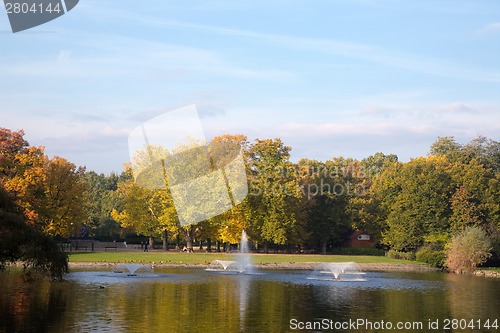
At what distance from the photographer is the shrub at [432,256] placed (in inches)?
3137

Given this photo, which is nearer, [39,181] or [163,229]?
[39,181]

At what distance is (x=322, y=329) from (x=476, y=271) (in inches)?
1958

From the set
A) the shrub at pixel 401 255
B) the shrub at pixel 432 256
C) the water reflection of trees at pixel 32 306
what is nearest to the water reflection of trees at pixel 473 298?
the shrub at pixel 432 256

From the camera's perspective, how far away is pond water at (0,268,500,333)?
2930cm

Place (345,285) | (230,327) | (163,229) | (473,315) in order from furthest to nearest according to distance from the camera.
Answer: (163,229)
(345,285)
(473,315)
(230,327)

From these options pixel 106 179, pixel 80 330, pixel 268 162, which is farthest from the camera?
pixel 106 179

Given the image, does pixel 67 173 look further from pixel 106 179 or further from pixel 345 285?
pixel 106 179

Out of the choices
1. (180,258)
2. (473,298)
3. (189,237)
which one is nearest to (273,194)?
(189,237)

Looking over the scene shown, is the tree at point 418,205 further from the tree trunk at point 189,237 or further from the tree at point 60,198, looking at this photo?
the tree at point 60,198

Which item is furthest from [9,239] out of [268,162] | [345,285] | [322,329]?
[268,162]

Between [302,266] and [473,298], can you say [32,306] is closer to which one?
[473,298]

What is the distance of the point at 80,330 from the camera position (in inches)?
1045

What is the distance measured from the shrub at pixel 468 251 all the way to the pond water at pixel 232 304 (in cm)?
1681

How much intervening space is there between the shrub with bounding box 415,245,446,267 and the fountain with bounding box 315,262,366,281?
12.2m
